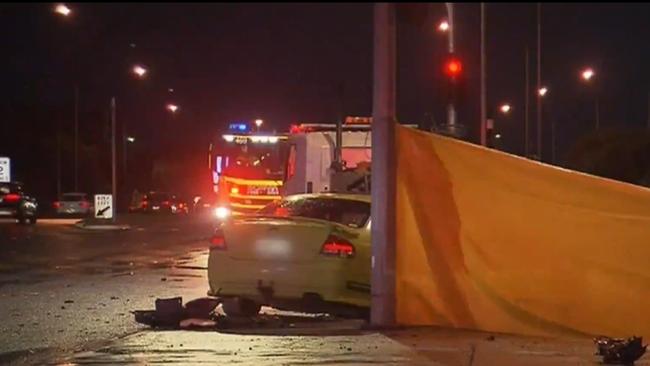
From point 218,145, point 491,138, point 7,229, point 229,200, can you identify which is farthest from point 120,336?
point 7,229

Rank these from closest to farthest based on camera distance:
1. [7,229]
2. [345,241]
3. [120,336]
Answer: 1. [120,336]
2. [345,241]
3. [7,229]

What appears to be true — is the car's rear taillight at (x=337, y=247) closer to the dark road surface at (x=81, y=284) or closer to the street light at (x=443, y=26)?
the dark road surface at (x=81, y=284)

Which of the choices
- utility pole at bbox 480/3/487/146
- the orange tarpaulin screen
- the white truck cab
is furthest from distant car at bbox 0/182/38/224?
the orange tarpaulin screen

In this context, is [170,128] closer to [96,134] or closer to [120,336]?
[96,134]

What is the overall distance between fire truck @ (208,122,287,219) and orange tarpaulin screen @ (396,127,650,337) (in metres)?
15.9

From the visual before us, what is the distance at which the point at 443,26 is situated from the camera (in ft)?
68.4

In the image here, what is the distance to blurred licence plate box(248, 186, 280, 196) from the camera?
28895 millimetres

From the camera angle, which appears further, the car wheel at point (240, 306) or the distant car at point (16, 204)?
the distant car at point (16, 204)

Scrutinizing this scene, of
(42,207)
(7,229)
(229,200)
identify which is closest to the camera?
(229,200)

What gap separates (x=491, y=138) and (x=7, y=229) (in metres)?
22.2

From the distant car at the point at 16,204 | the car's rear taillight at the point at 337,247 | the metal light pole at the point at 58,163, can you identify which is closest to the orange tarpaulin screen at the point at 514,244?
the car's rear taillight at the point at 337,247

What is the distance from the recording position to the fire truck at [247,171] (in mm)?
29062

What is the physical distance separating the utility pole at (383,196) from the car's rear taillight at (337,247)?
776 millimetres

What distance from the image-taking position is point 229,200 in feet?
98.0
